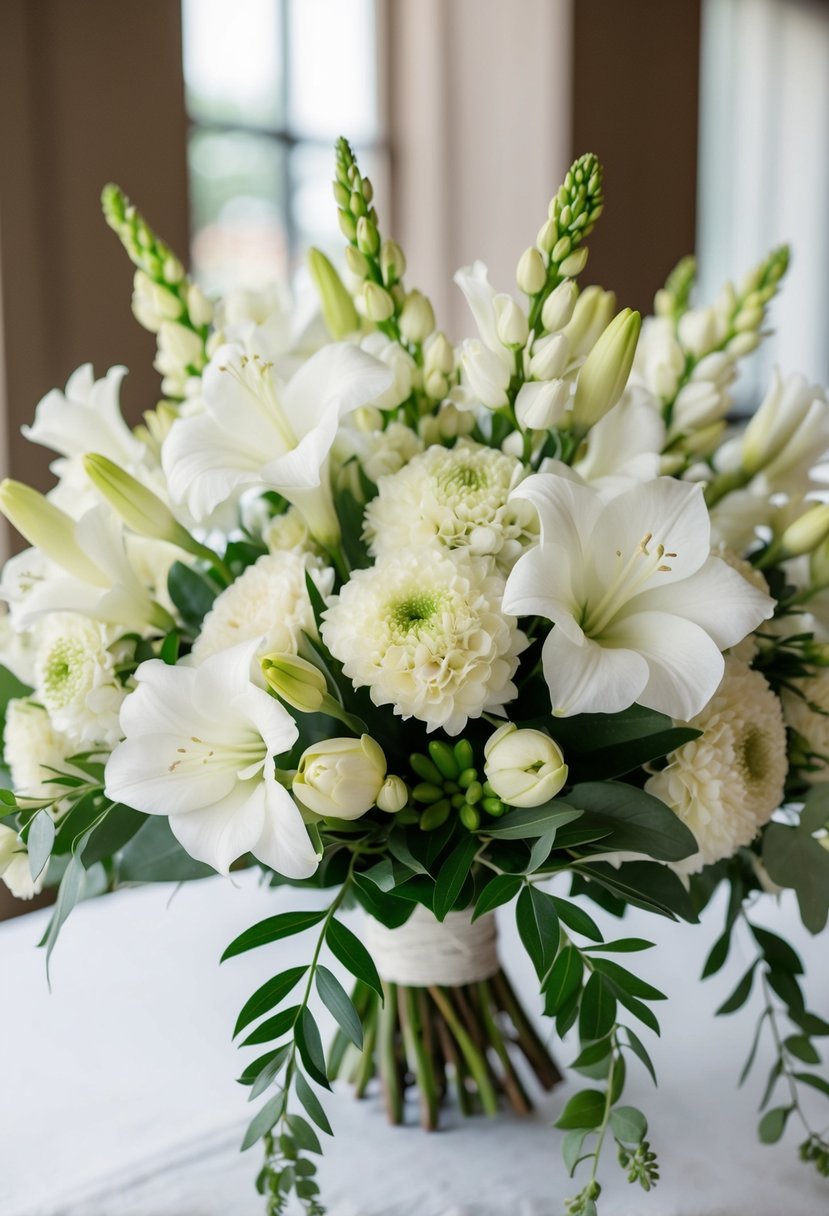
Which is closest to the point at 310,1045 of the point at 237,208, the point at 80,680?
the point at 80,680

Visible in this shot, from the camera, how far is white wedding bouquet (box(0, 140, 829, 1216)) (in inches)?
20.7

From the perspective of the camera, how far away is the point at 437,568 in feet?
1.80

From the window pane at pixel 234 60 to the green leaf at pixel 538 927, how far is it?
1.95 m

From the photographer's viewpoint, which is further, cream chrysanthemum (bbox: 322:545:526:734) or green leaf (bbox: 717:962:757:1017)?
green leaf (bbox: 717:962:757:1017)

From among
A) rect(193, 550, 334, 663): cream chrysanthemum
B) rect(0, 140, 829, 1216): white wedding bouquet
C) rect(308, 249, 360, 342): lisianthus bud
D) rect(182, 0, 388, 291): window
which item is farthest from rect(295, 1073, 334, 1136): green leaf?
rect(182, 0, 388, 291): window

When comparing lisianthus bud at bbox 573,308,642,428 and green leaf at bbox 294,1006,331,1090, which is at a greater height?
lisianthus bud at bbox 573,308,642,428

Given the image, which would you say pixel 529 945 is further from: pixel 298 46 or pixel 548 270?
pixel 298 46

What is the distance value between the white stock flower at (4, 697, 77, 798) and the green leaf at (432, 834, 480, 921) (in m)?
0.23

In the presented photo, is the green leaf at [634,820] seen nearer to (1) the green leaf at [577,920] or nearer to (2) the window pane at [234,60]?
(1) the green leaf at [577,920]

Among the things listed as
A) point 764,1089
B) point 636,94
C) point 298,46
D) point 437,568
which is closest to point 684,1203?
point 764,1089

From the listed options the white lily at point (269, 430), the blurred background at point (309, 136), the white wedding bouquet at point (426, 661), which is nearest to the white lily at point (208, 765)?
the white wedding bouquet at point (426, 661)

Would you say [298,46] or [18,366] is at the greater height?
[298,46]

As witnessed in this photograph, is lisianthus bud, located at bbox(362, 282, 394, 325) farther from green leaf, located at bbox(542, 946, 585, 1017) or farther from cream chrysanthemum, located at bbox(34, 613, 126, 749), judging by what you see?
green leaf, located at bbox(542, 946, 585, 1017)

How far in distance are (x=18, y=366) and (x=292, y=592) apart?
1087 millimetres
